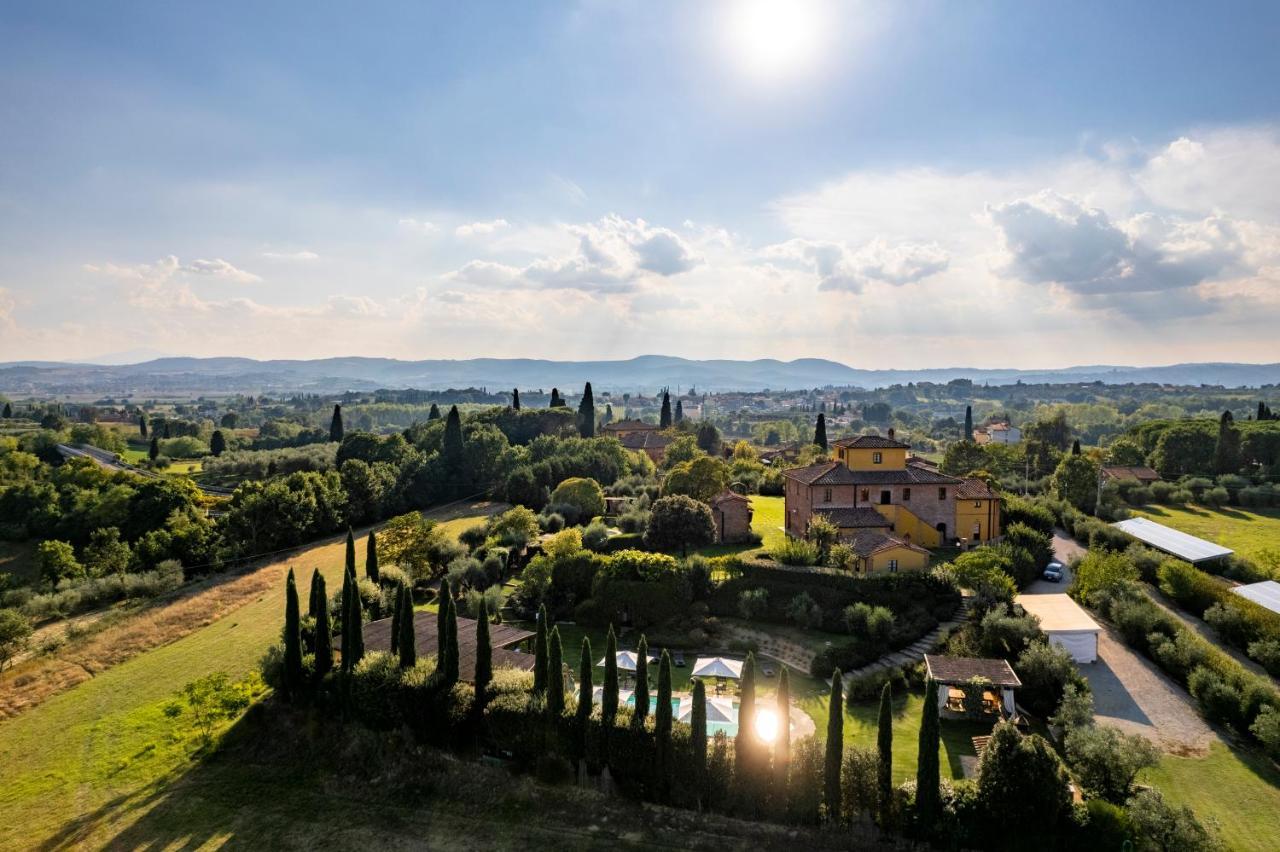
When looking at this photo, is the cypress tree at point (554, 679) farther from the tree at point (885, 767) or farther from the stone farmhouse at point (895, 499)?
the stone farmhouse at point (895, 499)

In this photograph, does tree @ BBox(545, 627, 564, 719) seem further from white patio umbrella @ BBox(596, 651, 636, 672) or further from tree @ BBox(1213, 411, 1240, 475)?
tree @ BBox(1213, 411, 1240, 475)

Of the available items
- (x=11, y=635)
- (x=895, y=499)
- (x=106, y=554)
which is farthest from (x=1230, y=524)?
(x=106, y=554)

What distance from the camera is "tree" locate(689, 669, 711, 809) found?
19.8m

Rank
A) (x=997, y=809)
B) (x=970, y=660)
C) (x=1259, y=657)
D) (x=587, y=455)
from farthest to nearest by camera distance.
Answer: (x=587, y=455), (x=1259, y=657), (x=970, y=660), (x=997, y=809)

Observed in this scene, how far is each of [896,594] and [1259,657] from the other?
15335 mm

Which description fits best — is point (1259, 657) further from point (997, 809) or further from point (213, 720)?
point (213, 720)

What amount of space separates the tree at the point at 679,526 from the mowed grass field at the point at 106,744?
21.9 metres

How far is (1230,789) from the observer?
20.8 meters

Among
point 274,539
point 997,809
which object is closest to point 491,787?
point 997,809

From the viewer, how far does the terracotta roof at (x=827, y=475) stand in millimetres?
42188

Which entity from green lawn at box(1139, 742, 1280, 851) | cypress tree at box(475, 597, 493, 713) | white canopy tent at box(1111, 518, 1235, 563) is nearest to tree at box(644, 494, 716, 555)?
cypress tree at box(475, 597, 493, 713)

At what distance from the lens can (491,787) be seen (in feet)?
71.8

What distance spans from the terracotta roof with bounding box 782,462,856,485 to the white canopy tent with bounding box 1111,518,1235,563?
21646 millimetres

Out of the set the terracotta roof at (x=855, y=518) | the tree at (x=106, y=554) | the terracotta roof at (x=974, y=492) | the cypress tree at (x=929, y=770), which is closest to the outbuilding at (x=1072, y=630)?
the terracotta roof at (x=855, y=518)
